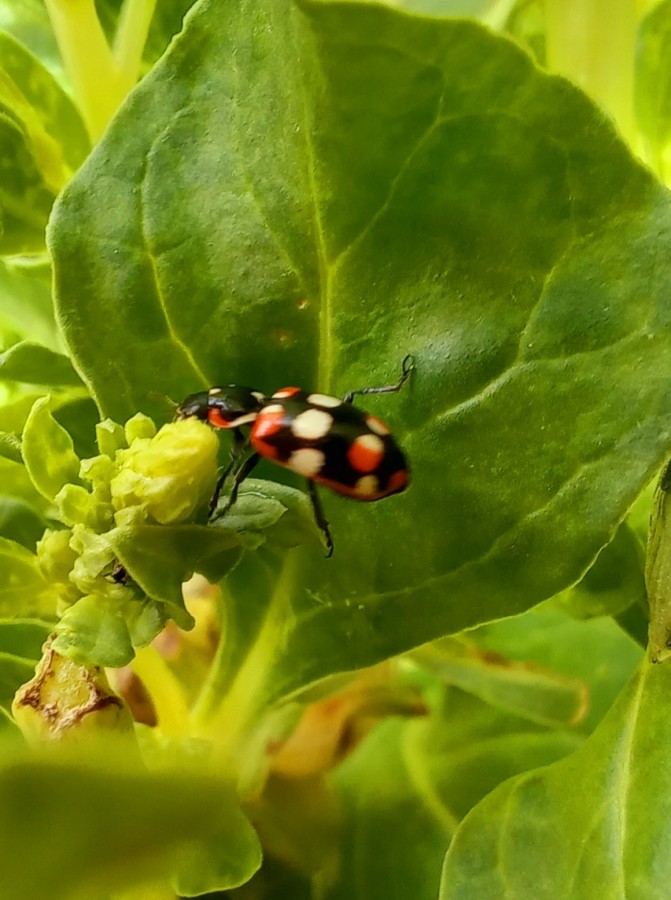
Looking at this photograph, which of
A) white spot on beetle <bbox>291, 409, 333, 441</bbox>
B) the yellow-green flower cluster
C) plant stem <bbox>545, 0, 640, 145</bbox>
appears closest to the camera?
the yellow-green flower cluster

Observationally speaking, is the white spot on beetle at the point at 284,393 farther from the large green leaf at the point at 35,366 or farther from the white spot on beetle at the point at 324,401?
the large green leaf at the point at 35,366

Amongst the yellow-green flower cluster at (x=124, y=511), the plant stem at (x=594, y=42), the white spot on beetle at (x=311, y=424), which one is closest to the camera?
the yellow-green flower cluster at (x=124, y=511)

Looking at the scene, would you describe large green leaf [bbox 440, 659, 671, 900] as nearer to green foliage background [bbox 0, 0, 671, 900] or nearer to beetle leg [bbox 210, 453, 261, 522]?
green foliage background [bbox 0, 0, 671, 900]

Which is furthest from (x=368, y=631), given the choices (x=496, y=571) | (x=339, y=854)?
(x=339, y=854)

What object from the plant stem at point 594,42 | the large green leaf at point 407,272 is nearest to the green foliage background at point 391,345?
the large green leaf at point 407,272

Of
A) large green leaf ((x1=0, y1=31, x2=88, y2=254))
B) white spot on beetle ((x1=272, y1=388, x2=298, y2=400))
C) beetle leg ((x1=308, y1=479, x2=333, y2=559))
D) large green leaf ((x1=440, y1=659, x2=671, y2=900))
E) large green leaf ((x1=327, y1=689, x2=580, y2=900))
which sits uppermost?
large green leaf ((x1=0, y1=31, x2=88, y2=254))

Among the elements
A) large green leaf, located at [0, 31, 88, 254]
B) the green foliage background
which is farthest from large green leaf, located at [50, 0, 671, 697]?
large green leaf, located at [0, 31, 88, 254]
